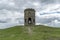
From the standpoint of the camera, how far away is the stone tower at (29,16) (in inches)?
2480

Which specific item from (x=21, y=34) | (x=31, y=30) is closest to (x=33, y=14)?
(x=31, y=30)

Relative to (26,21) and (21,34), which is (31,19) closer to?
(26,21)

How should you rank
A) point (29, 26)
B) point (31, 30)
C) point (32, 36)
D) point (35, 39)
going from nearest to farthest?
point (35, 39), point (32, 36), point (31, 30), point (29, 26)

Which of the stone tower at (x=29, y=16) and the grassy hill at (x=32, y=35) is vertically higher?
the stone tower at (x=29, y=16)

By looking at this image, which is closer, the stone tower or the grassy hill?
the grassy hill

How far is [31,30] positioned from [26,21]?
7514mm

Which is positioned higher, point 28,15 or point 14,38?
point 28,15

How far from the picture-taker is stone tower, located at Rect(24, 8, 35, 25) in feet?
207

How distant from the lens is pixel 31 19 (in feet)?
207

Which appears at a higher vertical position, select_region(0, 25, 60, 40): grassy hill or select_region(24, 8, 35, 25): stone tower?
select_region(24, 8, 35, 25): stone tower

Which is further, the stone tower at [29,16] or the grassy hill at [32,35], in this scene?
the stone tower at [29,16]

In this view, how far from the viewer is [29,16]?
6303cm

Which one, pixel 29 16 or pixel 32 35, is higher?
pixel 29 16

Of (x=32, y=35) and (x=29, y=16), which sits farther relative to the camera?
(x=29, y=16)
